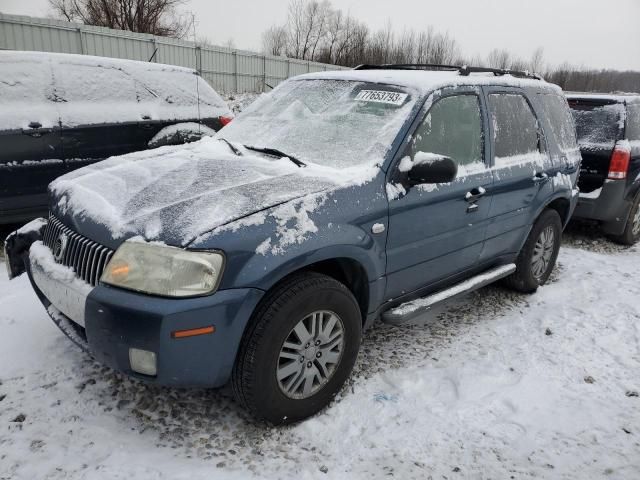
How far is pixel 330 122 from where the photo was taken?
313 cm

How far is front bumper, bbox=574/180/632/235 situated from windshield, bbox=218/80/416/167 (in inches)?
151

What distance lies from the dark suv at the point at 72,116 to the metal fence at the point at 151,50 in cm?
534

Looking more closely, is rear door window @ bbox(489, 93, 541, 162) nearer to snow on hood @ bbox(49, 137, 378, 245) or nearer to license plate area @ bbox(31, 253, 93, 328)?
snow on hood @ bbox(49, 137, 378, 245)

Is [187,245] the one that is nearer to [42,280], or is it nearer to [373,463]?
[42,280]

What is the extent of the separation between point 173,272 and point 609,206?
17.9 ft

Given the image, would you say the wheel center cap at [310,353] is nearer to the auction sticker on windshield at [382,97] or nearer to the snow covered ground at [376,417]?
the snow covered ground at [376,417]

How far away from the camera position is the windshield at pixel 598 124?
5793 millimetres

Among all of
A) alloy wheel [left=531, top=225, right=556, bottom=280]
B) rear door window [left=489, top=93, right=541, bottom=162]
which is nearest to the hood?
rear door window [left=489, top=93, right=541, bottom=162]

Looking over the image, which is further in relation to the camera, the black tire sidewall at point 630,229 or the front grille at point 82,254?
the black tire sidewall at point 630,229

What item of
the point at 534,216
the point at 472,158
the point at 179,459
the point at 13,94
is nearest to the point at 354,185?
the point at 472,158

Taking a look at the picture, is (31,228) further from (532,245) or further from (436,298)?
(532,245)

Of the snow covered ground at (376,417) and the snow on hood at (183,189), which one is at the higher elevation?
the snow on hood at (183,189)

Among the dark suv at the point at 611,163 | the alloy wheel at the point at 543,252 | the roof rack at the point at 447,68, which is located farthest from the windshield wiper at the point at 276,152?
the dark suv at the point at 611,163

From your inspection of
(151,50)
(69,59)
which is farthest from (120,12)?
(69,59)
